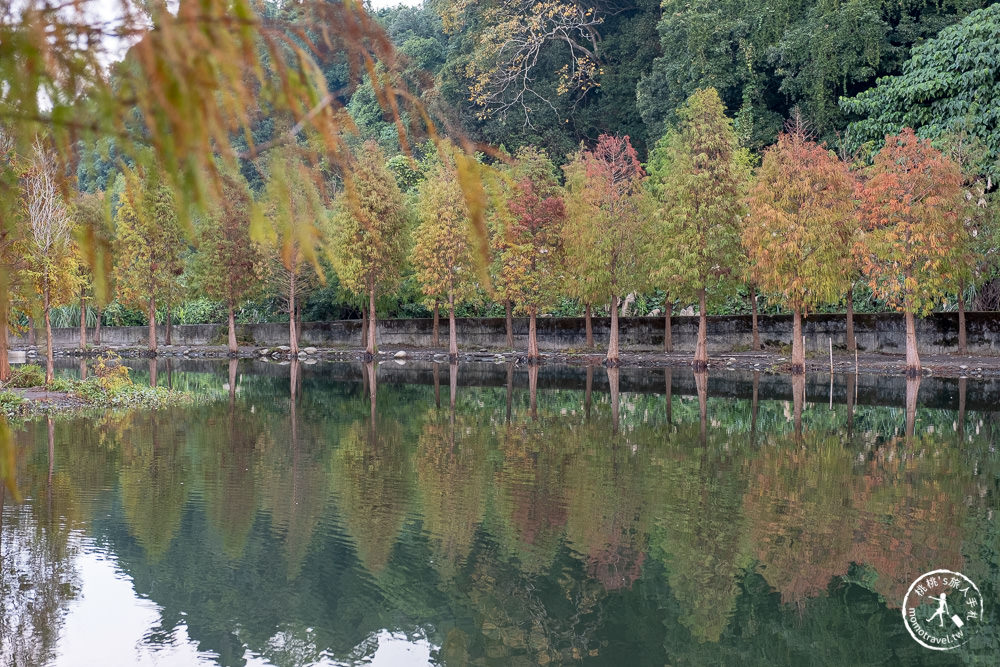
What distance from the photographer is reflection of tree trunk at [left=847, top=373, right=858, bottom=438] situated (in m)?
18.5

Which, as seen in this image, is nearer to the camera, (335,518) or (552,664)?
(552,664)

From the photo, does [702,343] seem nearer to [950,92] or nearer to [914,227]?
[914,227]

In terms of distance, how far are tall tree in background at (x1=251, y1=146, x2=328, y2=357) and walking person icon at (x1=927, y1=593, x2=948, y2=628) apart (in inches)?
246

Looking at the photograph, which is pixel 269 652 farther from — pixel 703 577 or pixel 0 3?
pixel 0 3

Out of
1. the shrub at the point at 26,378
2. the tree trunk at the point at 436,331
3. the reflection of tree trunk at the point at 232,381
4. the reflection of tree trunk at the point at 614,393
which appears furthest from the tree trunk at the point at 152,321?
the reflection of tree trunk at the point at 614,393

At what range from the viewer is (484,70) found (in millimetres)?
53125

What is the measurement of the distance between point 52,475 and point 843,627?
10.8 m

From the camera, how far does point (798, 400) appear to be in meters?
23.6

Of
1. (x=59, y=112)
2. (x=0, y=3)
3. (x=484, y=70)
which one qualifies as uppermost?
(x=484, y=70)

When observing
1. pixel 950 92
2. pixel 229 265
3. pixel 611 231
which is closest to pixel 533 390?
pixel 611 231

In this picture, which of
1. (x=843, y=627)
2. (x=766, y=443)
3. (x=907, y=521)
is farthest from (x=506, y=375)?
(x=843, y=627)

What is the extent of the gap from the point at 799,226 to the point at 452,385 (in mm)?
12056

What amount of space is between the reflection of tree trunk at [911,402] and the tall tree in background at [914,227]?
62.1 inches

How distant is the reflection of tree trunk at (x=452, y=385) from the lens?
24.2m
